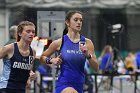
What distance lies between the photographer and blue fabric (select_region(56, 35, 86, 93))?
700cm

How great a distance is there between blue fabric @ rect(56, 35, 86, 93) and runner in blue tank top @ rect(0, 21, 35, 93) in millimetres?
466

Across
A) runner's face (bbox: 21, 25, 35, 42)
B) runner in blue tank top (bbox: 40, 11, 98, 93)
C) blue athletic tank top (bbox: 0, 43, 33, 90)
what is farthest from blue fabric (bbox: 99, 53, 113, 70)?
blue athletic tank top (bbox: 0, 43, 33, 90)

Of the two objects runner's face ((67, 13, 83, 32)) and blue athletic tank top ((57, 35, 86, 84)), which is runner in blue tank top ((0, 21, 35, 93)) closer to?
blue athletic tank top ((57, 35, 86, 84))

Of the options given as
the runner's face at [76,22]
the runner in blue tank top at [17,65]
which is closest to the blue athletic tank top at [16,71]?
the runner in blue tank top at [17,65]

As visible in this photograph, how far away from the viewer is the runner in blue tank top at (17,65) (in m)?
6.79

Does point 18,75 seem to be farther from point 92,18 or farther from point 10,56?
point 92,18

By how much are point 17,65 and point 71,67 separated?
2.48 ft

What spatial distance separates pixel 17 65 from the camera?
22.2 ft

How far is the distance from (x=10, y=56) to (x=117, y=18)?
19766mm

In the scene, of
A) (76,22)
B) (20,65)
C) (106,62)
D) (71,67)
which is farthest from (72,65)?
(106,62)

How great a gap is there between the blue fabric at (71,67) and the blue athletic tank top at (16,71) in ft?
1.62

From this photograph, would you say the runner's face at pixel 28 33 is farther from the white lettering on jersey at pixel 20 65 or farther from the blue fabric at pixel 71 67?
the blue fabric at pixel 71 67

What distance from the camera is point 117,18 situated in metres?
26.3

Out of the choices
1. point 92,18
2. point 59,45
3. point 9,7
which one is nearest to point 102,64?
point 9,7
